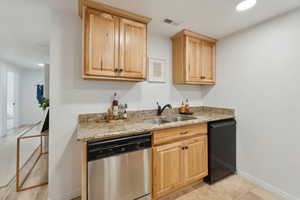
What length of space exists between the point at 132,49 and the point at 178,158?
1504mm

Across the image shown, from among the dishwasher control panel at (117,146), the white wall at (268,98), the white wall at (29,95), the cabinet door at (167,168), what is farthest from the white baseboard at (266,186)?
the white wall at (29,95)

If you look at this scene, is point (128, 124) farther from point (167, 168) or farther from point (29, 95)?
point (29, 95)

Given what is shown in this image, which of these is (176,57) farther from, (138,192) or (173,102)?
(138,192)

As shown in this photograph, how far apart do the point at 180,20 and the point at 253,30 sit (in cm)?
112

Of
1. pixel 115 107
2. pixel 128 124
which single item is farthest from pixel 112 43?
pixel 128 124

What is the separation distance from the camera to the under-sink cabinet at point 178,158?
146 centimetres

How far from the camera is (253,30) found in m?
Result: 1.90

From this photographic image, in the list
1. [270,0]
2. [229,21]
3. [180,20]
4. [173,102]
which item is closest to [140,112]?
[173,102]

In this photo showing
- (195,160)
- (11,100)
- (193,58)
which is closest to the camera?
(195,160)

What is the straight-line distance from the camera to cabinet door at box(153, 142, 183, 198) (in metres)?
1.45

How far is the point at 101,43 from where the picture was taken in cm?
149

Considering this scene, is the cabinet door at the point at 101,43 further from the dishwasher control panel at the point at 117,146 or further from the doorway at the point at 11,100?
the doorway at the point at 11,100

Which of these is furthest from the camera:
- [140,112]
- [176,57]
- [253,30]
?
[176,57]

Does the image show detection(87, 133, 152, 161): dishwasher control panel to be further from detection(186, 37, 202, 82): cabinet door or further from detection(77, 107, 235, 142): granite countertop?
detection(186, 37, 202, 82): cabinet door
